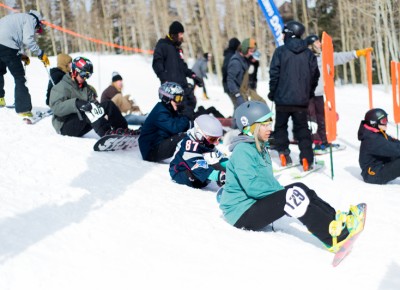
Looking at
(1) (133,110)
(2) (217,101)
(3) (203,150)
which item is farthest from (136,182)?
(2) (217,101)

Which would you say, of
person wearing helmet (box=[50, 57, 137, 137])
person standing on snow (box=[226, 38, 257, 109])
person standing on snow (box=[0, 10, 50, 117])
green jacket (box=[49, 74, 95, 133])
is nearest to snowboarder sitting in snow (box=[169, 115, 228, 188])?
person wearing helmet (box=[50, 57, 137, 137])

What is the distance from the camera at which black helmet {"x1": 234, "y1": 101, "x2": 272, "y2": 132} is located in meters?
3.71

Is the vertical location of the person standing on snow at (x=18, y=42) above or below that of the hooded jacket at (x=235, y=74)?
above

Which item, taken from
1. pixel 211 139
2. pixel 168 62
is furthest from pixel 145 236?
pixel 168 62

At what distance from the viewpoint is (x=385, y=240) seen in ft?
11.8

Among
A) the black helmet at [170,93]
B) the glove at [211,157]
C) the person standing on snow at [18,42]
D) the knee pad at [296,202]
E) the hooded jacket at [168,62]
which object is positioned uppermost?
the person standing on snow at [18,42]

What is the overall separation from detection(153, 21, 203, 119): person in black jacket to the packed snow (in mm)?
1942

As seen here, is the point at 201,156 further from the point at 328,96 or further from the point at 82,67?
the point at 82,67

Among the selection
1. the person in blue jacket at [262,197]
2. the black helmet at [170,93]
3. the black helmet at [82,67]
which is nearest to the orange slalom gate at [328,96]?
the black helmet at [170,93]

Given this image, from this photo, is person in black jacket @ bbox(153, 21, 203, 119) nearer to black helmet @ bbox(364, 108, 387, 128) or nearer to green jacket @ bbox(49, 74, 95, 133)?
green jacket @ bbox(49, 74, 95, 133)

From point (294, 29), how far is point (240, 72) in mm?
1851

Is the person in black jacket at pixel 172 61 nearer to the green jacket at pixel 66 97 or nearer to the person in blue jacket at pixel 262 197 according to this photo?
the green jacket at pixel 66 97

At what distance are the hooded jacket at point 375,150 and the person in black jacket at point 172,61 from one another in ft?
8.86

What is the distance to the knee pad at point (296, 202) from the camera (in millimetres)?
3262
